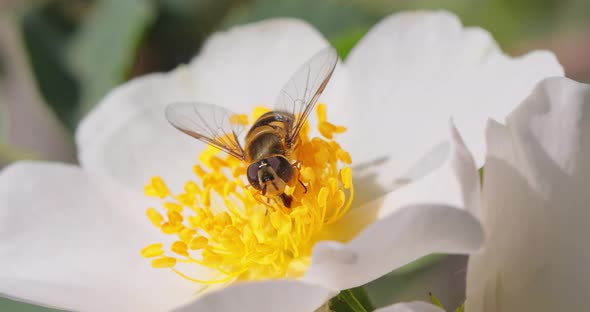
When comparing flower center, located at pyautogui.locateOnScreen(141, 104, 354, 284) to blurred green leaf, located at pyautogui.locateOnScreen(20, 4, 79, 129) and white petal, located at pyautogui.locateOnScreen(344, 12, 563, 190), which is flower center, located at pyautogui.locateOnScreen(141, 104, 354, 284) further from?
blurred green leaf, located at pyautogui.locateOnScreen(20, 4, 79, 129)

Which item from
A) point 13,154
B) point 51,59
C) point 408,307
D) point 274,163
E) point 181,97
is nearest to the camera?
point 408,307

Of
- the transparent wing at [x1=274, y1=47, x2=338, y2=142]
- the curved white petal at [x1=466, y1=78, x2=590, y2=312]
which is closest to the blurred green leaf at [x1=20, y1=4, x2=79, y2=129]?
the transparent wing at [x1=274, y1=47, x2=338, y2=142]

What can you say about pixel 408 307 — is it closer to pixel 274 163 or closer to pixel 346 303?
pixel 346 303

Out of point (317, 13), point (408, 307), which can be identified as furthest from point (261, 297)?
point (317, 13)

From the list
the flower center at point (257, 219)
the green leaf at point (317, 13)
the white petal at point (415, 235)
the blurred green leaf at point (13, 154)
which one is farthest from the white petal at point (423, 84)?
the blurred green leaf at point (13, 154)

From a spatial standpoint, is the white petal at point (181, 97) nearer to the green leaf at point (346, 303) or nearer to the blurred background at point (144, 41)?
the blurred background at point (144, 41)

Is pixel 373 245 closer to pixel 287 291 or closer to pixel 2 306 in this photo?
pixel 287 291
